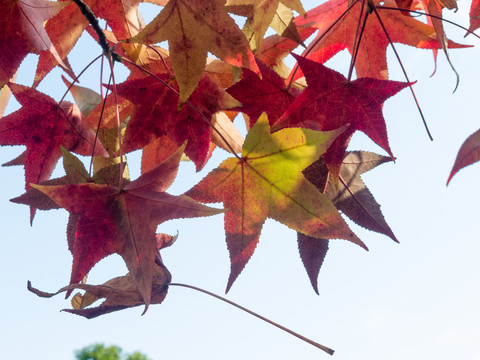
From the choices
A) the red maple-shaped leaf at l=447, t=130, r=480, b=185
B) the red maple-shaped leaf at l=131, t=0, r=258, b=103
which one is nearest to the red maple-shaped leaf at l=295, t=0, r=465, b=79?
the red maple-shaped leaf at l=131, t=0, r=258, b=103

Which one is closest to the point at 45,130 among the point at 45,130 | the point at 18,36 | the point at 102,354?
the point at 45,130

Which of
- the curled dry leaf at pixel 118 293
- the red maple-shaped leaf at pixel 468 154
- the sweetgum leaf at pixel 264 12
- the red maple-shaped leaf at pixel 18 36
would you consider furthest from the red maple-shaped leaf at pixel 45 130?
the red maple-shaped leaf at pixel 468 154

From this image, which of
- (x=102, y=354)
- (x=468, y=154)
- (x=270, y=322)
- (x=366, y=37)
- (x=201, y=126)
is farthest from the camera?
(x=102, y=354)

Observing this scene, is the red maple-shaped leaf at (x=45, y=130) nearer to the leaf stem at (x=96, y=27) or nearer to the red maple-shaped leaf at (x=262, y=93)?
the leaf stem at (x=96, y=27)

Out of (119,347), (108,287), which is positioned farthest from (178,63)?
(119,347)

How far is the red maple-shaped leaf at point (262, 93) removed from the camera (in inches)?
26.6

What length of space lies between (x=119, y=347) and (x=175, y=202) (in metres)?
17.4

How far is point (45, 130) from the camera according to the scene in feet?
2.44

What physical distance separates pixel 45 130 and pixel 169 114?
21 cm

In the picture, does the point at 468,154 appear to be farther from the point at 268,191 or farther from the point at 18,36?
the point at 18,36

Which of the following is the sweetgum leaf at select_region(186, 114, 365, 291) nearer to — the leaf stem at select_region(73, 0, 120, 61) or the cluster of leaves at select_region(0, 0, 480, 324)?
the cluster of leaves at select_region(0, 0, 480, 324)

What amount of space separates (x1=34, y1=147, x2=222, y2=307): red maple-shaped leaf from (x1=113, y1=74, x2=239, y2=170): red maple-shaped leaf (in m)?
0.10

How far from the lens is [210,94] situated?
0.67 metres

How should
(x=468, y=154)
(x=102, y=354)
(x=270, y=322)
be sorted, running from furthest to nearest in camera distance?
(x=102, y=354) → (x=270, y=322) → (x=468, y=154)
